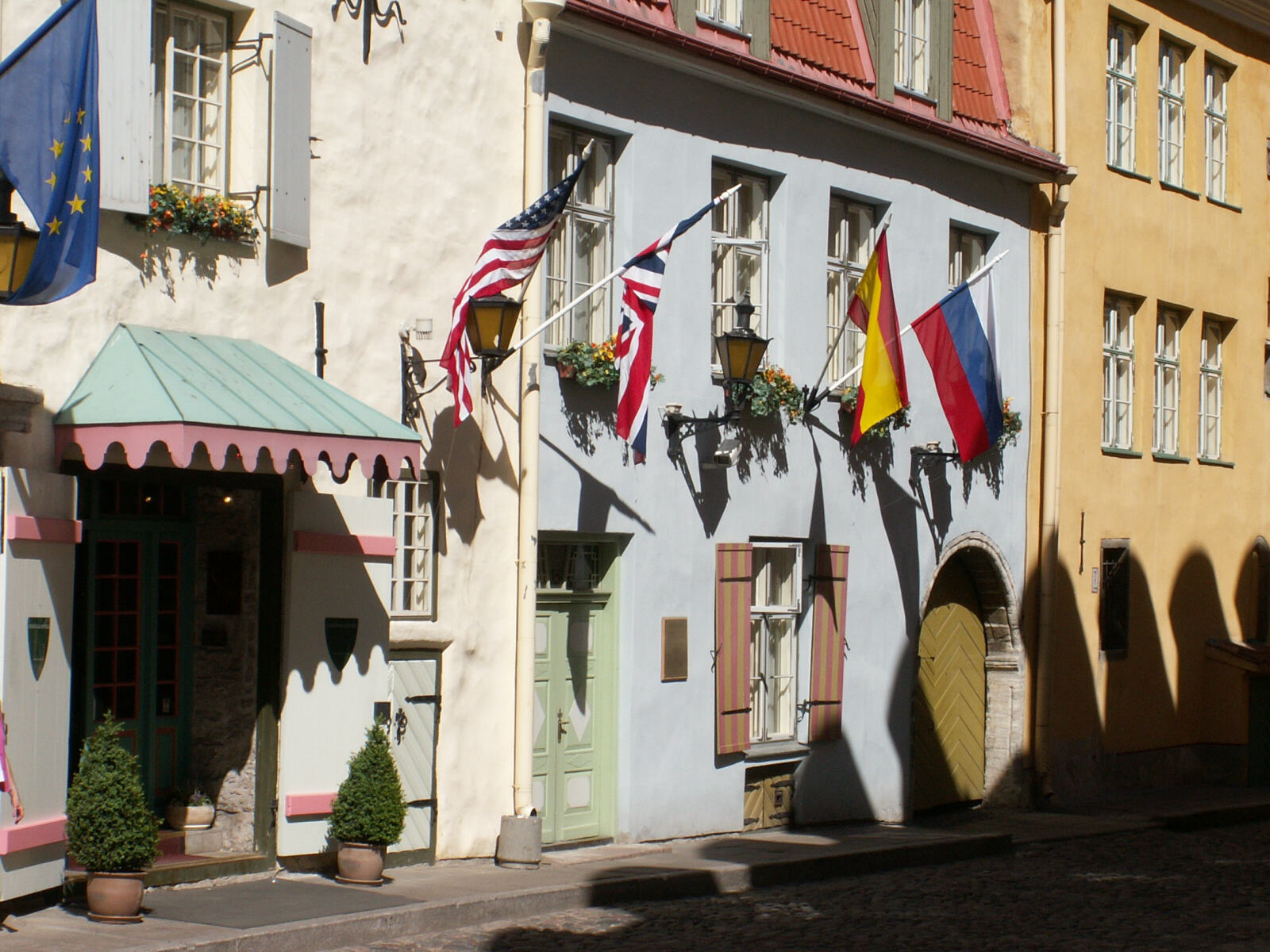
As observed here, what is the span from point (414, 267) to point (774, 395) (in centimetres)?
381

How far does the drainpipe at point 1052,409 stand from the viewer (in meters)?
18.2

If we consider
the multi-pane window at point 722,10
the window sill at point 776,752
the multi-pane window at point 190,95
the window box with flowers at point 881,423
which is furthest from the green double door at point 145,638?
the window box with flowers at point 881,423

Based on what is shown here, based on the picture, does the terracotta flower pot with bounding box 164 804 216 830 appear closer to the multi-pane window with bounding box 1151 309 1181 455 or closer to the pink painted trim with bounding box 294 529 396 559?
the pink painted trim with bounding box 294 529 396 559

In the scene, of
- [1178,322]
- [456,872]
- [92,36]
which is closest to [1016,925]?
[456,872]

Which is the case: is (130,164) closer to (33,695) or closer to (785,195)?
(33,695)

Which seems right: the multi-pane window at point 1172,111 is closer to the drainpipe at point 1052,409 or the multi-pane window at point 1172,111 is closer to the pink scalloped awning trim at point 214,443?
the drainpipe at point 1052,409

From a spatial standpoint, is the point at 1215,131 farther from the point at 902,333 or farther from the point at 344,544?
the point at 344,544

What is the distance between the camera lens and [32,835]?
930 centimetres

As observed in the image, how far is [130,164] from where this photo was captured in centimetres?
1014

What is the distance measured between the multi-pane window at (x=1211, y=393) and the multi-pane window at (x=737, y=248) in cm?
791

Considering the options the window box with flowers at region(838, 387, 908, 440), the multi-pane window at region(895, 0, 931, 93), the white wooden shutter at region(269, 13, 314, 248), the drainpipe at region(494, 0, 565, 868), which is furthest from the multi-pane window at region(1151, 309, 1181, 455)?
the white wooden shutter at region(269, 13, 314, 248)

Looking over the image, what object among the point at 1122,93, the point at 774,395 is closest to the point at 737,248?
the point at 774,395

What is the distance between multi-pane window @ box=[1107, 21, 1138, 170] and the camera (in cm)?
1958

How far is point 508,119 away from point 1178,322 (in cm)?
1047
